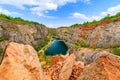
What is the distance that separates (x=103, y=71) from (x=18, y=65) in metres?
5.46

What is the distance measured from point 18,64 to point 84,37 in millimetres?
43510

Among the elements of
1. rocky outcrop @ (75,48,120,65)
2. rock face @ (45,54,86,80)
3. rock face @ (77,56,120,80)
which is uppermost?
rock face @ (77,56,120,80)

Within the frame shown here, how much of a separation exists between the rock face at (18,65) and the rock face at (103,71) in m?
3.66

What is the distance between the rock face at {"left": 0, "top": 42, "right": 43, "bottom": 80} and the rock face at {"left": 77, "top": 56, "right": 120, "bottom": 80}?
3.66 meters

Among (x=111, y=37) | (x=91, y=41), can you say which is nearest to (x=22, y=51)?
(x=111, y=37)

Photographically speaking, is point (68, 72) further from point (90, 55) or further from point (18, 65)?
point (90, 55)

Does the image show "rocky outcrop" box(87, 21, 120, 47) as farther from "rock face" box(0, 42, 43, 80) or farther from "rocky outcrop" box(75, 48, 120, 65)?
"rock face" box(0, 42, 43, 80)

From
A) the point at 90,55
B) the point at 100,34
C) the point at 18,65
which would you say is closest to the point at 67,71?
the point at 18,65

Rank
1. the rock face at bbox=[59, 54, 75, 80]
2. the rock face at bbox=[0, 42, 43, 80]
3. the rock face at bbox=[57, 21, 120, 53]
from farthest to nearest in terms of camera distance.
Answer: the rock face at bbox=[57, 21, 120, 53] < the rock face at bbox=[59, 54, 75, 80] < the rock face at bbox=[0, 42, 43, 80]

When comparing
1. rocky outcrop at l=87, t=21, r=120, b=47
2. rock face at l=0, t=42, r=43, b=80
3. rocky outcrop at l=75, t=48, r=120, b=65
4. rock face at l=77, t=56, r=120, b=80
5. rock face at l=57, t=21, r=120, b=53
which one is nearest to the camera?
rock face at l=77, t=56, r=120, b=80

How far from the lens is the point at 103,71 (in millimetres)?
11102

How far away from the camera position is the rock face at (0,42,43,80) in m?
13.0

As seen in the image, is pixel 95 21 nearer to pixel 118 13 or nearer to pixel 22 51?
pixel 118 13

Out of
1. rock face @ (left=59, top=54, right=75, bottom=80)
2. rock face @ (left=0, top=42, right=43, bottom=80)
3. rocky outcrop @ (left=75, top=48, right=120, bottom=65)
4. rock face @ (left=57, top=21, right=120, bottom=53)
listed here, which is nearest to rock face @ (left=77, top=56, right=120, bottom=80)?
rock face @ (left=0, top=42, right=43, bottom=80)
